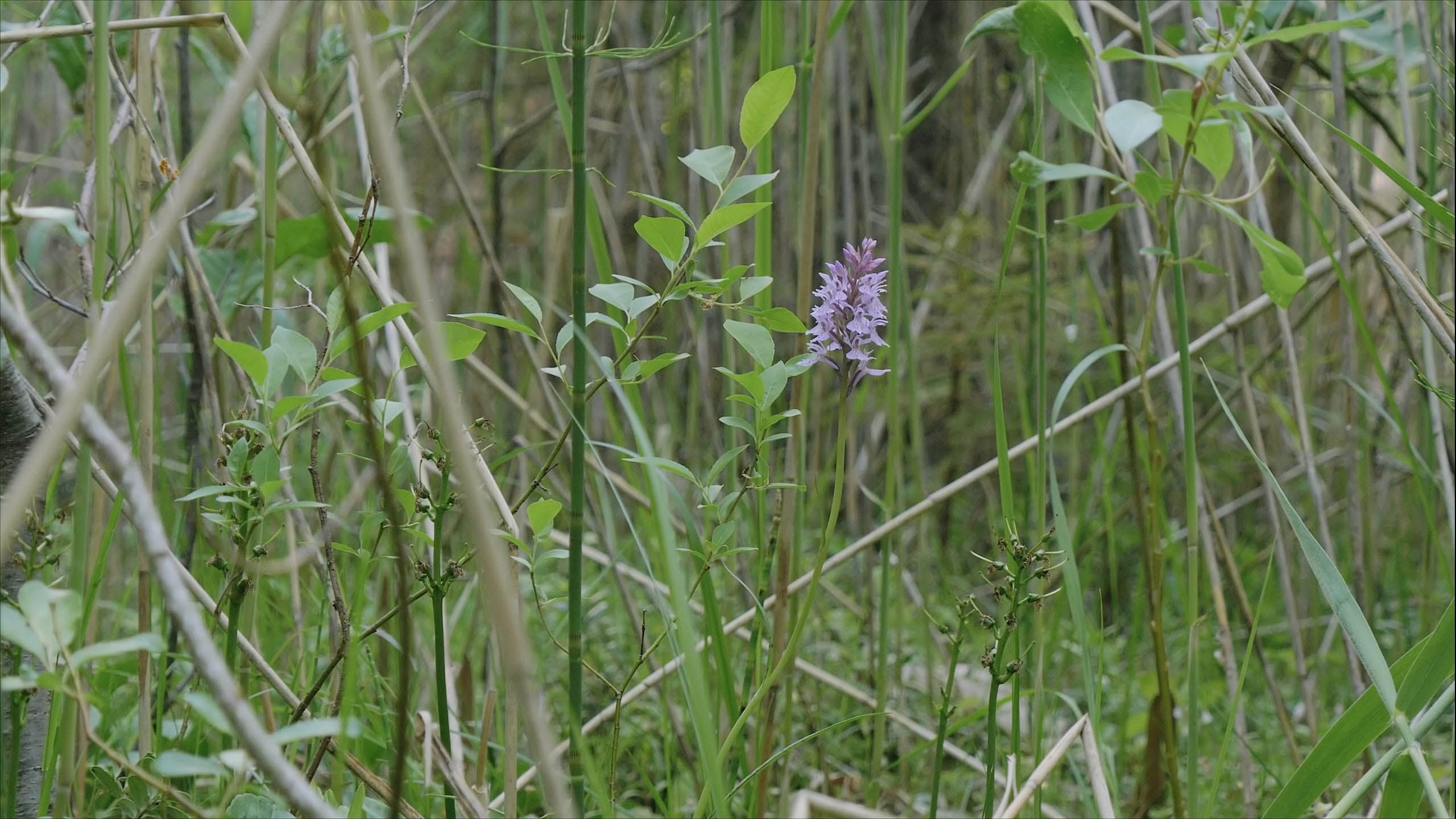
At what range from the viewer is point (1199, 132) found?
0.67 meters

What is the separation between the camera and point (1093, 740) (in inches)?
29.3

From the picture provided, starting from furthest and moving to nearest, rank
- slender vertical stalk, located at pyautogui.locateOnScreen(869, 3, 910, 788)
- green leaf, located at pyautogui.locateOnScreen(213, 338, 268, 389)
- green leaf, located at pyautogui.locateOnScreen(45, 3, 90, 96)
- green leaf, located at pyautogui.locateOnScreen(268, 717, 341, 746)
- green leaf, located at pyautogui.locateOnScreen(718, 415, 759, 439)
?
green leaf, located at pyautogui.locateOnScreen(45, 3, 90, 96) → slender vertical stalk, located at pyautogui.locateOnScreen(869, 3, 910, 788) → green leaf, located at pyautogui.locateOnScreen(718, 415, 759, 439) → green leaf, located at pyautogui.locateOnScreen(213, 338, 268, 389) → green leaf, located at pyautogui.locateOnScreen(268, 717, 341, 746)

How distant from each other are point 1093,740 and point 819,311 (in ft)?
1.25

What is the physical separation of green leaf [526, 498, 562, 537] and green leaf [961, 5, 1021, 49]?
0.40 m

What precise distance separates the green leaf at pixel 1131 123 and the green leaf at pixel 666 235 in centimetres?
24

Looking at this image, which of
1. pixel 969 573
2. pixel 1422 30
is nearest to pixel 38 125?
pixel 969 573

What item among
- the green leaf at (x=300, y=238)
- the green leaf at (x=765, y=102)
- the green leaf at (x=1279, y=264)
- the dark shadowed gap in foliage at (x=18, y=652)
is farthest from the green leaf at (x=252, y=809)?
the green leaf at (x=1279, y=264)

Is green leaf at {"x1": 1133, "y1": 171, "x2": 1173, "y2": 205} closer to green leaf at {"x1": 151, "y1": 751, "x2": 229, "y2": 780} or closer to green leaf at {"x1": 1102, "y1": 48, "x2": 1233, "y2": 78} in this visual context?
green leaf at {"x1": 1102, "y1": 48, "x2": 1233, "y2": 78}

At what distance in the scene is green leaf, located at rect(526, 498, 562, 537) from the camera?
0.58m

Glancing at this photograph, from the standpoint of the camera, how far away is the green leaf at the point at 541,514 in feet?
1.91

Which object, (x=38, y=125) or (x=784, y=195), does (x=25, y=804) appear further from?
(x=38, y=125)

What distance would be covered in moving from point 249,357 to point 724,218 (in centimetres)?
24

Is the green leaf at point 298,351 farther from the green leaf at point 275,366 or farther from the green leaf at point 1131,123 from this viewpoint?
the green leaf at point 1131,123

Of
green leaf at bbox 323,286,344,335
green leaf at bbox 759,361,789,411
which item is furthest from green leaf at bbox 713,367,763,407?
green leaf at bbox 323,286,344,335
